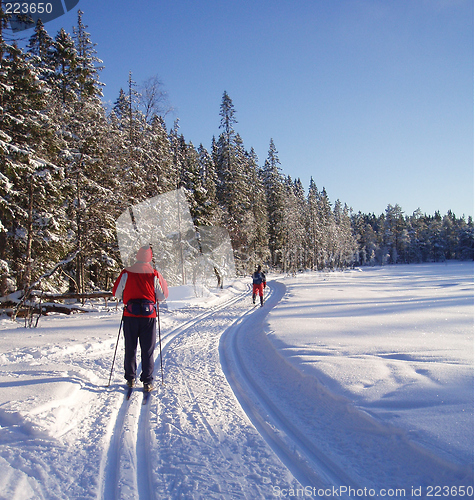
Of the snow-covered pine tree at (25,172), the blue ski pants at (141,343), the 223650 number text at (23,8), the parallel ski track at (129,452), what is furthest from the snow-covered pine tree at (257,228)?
the parallel ski track at (129,452)

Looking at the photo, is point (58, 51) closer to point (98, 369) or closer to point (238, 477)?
point (98, 369)

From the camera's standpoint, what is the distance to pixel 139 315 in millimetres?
4906

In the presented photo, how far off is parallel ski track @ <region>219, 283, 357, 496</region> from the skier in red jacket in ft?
4.72

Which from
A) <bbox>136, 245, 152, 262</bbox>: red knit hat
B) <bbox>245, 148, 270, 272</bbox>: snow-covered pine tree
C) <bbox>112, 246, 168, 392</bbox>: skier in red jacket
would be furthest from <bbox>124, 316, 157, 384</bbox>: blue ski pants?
<bbox>245, 148, 270, 272</bbox>: snow-covered pine tree

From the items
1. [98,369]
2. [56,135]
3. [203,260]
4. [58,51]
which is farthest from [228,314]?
[58,51]

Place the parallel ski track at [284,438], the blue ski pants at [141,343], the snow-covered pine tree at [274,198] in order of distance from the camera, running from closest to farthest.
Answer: the parallel ski track at [284,438], the blue ski pants at [141,343], the snow-covered pine tree at [274,198]

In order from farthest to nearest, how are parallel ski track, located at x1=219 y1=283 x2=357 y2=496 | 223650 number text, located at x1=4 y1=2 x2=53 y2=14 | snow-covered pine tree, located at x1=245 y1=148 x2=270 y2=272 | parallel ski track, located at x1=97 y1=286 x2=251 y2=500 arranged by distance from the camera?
snow-covered pine tree, located at x1=245 y1=148 x2=270 y2=272 → 223650 number text, located at x1=4 y1=2 x2=53 y2=14 → parallel ski track, located at x1=219 y1=283 x2=357 y2=496 → parallel ski track, located at x1=97 y1=286 x2=251 y2=500

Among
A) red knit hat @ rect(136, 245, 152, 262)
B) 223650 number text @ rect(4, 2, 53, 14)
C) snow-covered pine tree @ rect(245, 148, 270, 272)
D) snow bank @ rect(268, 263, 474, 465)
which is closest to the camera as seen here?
snow bank @ rect(268, 263, 474, 465)

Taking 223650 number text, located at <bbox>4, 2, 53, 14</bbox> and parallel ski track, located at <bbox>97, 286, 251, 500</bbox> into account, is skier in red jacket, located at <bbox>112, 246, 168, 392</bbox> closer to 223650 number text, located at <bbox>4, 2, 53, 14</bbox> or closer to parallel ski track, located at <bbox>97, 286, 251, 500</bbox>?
parallel ski track, located at <bbox>97, 286, 251, 500</bbox>

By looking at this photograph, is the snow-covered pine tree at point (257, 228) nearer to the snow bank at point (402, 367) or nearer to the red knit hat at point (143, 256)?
the snow bank at point (402, 367)

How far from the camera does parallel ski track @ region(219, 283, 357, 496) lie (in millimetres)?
2770

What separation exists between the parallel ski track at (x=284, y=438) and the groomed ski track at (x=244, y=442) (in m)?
0.01

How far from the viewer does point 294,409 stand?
4.07 m

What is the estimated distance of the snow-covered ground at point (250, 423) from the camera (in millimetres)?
2658
